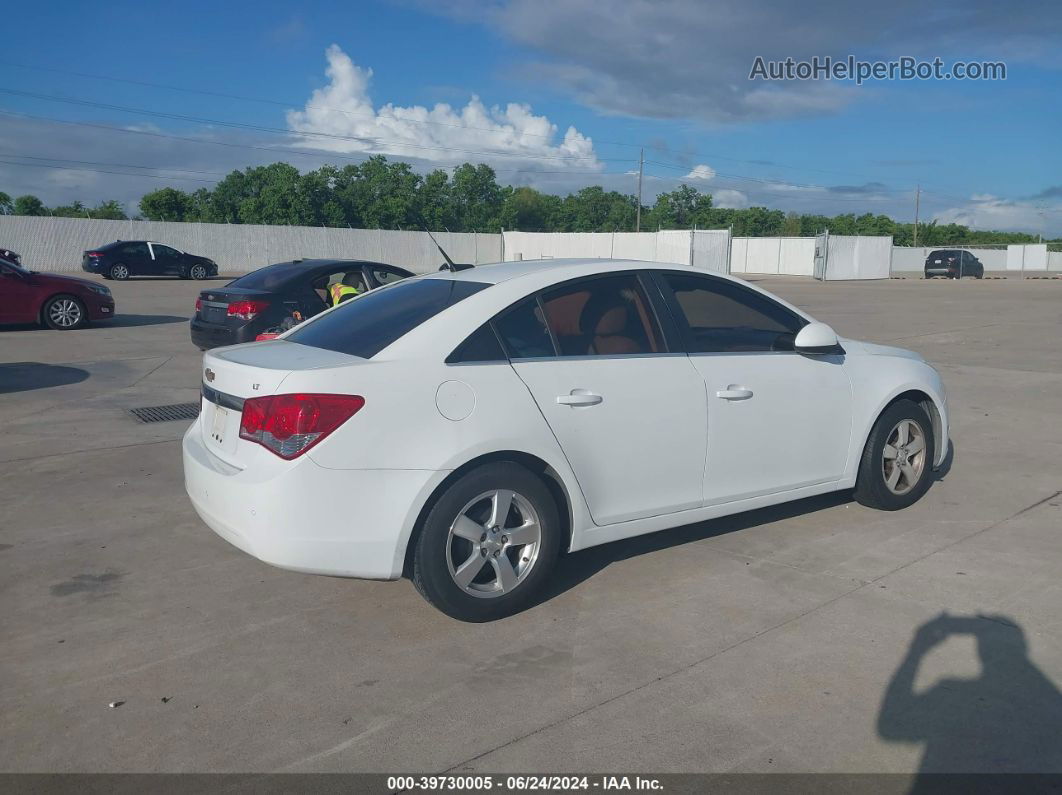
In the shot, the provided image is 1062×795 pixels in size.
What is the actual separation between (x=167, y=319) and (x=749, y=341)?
54.2 feet

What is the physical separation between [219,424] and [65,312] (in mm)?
14078

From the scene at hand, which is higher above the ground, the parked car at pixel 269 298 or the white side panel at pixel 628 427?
the parked car at pixel 269 298

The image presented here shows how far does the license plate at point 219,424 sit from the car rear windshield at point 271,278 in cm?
741

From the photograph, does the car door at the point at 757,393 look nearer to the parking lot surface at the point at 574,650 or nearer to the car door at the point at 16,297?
the parking lot surface at the point at 574,650

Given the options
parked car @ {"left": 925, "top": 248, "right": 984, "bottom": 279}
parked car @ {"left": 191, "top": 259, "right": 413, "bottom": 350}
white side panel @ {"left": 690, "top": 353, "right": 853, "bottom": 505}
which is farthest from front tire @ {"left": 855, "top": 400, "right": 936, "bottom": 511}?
parked car @ {"left": 925, "top": 248, "right": 984, "bottom": 279}

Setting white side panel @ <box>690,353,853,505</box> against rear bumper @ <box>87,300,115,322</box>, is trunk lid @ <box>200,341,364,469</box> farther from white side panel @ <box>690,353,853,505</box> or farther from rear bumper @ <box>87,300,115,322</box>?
rear bumper @ <box>87,300,115,322</box>

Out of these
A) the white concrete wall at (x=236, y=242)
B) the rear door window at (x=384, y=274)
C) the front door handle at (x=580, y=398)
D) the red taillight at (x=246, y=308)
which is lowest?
the front door handle at (x=580, y=398)

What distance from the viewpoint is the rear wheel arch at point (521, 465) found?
4.06 m

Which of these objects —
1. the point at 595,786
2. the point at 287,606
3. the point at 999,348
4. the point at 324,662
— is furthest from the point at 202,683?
the point at 999,348

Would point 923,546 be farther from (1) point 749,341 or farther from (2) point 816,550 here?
(1) point 749,341

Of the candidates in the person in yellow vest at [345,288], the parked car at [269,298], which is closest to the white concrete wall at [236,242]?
the parked car at [269,298]

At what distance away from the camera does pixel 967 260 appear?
162 ft

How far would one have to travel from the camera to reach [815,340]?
529 cm

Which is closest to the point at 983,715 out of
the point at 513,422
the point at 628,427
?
the point at 628,427
